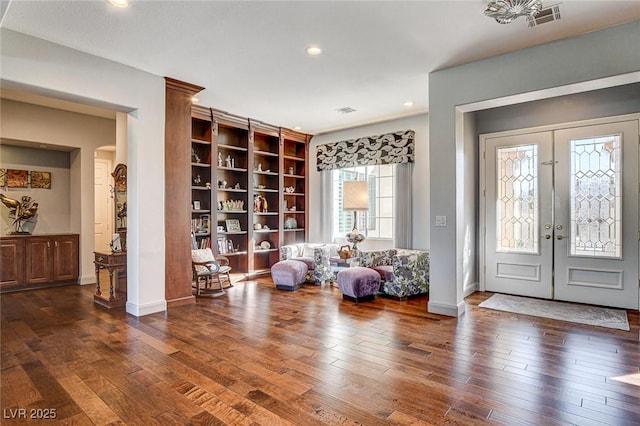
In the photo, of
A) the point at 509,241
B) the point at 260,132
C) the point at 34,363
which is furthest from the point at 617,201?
the point at 34,363

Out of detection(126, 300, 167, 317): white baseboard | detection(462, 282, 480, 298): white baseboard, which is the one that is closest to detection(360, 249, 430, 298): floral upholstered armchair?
detection(462, 282, 480, 298): white baseboard

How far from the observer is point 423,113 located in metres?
6.09

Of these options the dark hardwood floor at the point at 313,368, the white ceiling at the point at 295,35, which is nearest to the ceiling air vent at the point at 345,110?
the white ceiling at the point at 295,35

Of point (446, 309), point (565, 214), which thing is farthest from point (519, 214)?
point (446, 309)

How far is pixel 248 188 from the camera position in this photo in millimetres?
6660

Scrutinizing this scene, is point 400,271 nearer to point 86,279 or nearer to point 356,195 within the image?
point 356,195

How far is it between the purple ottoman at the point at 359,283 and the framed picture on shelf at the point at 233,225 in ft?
8.28

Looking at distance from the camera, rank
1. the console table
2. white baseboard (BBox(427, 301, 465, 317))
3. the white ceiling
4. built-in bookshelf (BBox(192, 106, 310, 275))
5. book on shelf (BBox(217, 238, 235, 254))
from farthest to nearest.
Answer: book on shelf (BBox(217, 238, 235, 254)) → built-in bookshelf (BBox(192, 106, 310, 275)) → the console table → white baseboard (BBox(427, 301, 465, 317)) → the white ceiling

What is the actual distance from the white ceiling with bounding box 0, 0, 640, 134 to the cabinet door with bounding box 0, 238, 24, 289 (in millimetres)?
3749

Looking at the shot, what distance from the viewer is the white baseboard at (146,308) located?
427 cm

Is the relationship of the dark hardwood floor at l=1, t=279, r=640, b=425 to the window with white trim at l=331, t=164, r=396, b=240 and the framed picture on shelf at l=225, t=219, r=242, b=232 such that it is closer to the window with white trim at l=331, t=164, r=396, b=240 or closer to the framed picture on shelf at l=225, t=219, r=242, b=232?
the framed picture on shelf at l=225, t=219, r=242, b=232

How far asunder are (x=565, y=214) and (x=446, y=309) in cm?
225

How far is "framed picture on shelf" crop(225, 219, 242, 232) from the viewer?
21.7 feet

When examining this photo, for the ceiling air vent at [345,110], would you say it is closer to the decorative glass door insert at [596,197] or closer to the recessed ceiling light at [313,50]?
the recessed ceiling light at [313,50]
